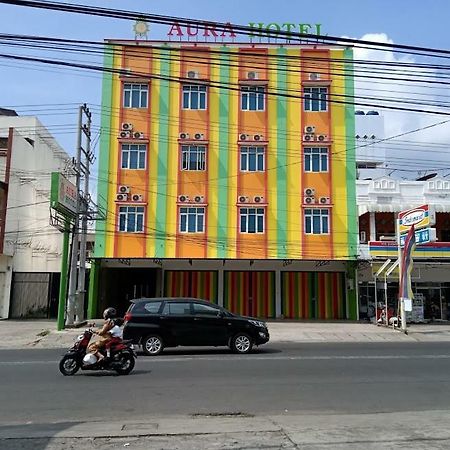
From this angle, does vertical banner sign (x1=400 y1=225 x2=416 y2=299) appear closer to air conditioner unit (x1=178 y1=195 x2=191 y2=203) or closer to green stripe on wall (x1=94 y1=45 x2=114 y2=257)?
air conditioner unit (x1=178 y1=195 x2=191 y2=203)

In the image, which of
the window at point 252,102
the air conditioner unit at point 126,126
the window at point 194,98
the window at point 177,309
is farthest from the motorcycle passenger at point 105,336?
the window at point 252,102

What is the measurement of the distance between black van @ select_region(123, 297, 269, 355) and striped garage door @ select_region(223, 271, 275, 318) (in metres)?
15.7

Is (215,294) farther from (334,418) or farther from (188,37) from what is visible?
(334,418)

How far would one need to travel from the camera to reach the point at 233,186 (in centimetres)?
2997

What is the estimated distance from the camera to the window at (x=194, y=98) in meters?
30.7

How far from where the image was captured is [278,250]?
29.3m

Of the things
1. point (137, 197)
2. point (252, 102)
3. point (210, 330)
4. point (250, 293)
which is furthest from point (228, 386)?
point (252, 102)

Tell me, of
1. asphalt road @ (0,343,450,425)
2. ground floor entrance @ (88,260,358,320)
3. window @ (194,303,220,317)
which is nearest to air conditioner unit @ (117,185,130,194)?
ground floor entrance @ (88,260,358,320)

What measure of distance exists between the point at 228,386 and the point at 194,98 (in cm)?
2352

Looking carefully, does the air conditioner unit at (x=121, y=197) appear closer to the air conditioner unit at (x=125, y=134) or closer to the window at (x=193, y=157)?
the air conditioner unit at (x=125, y=134)

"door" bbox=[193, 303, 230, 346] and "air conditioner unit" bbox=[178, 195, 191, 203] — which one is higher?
"air conditioner unit" bbox=[178, 195, 191, 203]

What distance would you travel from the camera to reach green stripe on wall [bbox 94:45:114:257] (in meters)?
29.2

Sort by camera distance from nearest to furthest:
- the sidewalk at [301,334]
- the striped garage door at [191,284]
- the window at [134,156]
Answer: the sidewalk at [301,334] < the window at [134,156] < the striped garage door at [191,284]

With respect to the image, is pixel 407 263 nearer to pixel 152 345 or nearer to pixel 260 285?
pixel 260 285
